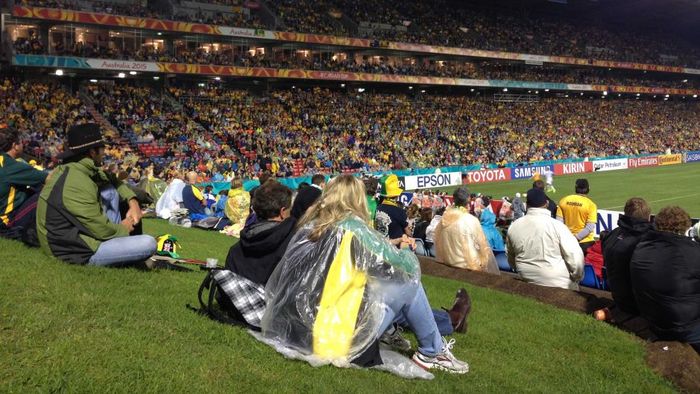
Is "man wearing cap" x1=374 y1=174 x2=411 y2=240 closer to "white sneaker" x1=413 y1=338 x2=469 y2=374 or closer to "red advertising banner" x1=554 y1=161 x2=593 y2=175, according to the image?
"white sneaker" x1=413 y1=338 x2=469 y2=374

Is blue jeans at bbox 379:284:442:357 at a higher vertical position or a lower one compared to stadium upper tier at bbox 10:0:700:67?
lower

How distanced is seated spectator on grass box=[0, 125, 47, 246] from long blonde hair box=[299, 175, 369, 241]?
416 cm

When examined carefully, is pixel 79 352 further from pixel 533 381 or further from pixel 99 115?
pixel 99 115

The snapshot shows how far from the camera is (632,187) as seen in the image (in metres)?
34.0

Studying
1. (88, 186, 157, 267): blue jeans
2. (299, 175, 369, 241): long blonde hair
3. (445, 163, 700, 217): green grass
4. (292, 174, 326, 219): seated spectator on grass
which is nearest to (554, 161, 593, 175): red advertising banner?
(445, 163, 700, 217): green grass

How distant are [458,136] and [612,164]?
471 inches

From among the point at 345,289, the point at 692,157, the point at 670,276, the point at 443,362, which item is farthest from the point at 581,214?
the point at 692,157

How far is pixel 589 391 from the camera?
15.7ft

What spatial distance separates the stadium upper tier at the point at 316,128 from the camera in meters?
34.2

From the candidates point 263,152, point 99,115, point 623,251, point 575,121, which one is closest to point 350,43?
point 263,152

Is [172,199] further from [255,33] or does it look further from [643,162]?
[643,162]

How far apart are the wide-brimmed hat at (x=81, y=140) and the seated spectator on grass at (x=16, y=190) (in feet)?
4.26

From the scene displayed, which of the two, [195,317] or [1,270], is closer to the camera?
[195,317]

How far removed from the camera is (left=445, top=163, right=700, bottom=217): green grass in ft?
91.0
